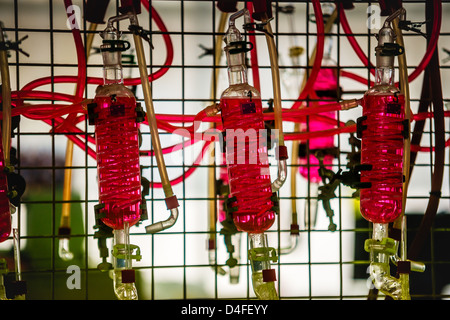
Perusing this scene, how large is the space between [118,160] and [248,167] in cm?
31

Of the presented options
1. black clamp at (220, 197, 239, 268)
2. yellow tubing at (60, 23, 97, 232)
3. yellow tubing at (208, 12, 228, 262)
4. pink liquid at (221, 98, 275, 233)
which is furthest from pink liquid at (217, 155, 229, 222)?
yellow tubing at (60, 23, 97, 232)

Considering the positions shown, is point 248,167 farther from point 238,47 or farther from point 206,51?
point 206,51

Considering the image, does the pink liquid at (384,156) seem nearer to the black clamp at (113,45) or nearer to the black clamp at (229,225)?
the black clamp at (229,225)

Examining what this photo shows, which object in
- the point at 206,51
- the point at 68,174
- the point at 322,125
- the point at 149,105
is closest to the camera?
the point at 149,105

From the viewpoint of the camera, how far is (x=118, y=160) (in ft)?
4.46

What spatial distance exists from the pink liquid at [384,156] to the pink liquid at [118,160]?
1.82ft

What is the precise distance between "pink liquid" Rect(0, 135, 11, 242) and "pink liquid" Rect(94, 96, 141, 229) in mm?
215

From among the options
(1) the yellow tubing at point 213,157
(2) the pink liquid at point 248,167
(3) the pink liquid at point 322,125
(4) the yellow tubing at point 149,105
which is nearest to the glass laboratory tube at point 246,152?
(2) the pink liquid at point 248,167

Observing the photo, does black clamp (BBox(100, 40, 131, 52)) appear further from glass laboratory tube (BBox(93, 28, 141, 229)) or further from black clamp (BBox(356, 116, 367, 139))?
black clamp (BBox(356, 116, 367, 139))

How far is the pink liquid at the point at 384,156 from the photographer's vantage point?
4.50ft

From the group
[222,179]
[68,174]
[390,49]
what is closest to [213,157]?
[222,179]

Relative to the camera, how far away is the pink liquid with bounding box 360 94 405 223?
1371 millimetres
